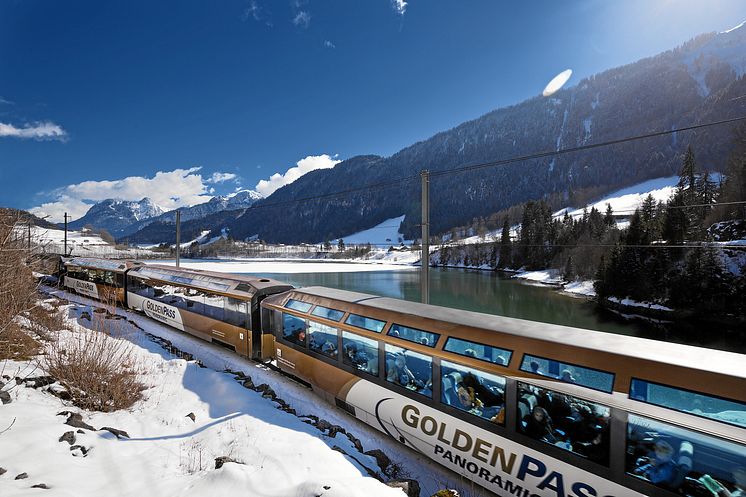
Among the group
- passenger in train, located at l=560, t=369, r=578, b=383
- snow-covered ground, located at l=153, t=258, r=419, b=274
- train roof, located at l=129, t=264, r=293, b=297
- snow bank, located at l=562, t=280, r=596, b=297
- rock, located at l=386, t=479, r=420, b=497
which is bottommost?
snow bank, located at l=562, t=280, r=596, b=297

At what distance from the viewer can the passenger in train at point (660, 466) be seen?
374 centimetres

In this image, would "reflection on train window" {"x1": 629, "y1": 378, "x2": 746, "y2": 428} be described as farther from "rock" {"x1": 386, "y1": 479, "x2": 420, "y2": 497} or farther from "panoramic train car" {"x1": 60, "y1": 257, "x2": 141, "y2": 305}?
"panoramic train car" {"x1": 60, "y1": 257, "x2": 141, "y2": 305}

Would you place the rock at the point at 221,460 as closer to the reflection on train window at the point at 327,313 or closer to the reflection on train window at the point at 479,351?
the reflection on train window at the point at 327,313

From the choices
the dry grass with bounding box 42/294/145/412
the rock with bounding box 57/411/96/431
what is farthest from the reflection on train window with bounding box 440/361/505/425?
the dry grass with bounding box 42/294/145/412

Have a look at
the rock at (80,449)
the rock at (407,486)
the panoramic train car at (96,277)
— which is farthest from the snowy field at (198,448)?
the panoramic train car at (96,277)

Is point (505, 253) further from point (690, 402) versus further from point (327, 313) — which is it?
point (690, 402)

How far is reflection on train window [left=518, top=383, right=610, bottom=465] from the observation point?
4301mm

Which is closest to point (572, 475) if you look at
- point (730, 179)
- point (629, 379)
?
point (629, 379)

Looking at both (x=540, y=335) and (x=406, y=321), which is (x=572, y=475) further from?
(x=406, y=321)

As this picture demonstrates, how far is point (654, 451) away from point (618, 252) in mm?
46182

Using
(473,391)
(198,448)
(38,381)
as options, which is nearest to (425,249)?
(473,391)

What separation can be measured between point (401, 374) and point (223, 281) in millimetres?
9820

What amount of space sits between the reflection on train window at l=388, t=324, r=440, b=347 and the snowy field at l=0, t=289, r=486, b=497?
2436 mm

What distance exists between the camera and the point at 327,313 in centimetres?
907
